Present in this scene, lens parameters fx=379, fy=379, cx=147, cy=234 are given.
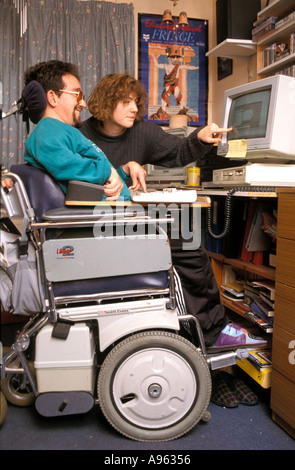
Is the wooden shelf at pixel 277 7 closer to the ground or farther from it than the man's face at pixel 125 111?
farther from it

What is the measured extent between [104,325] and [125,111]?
1032 mm

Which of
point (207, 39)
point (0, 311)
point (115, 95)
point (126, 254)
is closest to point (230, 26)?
point (207, 39)

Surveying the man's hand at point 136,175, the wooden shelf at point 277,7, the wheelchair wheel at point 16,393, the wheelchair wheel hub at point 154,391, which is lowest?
the wheelchair wheel at point 16,393

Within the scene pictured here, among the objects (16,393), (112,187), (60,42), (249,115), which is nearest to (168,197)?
(112,187)

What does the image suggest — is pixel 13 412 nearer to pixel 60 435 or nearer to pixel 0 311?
pixel 60 435

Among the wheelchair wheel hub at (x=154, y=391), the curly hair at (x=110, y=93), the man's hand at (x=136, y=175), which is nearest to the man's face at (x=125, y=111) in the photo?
the curly hair at (x=110, y=93)

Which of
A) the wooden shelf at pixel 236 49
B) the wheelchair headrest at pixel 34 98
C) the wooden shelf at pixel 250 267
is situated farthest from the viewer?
the wooden shelf at pixel 236 49

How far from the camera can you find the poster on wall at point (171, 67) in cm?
322

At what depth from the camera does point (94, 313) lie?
50.8 inches

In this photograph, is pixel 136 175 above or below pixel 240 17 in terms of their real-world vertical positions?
below

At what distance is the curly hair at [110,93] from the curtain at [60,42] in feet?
3.27

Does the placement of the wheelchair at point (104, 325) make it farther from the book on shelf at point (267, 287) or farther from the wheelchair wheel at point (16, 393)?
the book on shelf at point (267, 287)

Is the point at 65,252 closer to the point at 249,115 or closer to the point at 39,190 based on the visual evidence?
the point at 39,190
